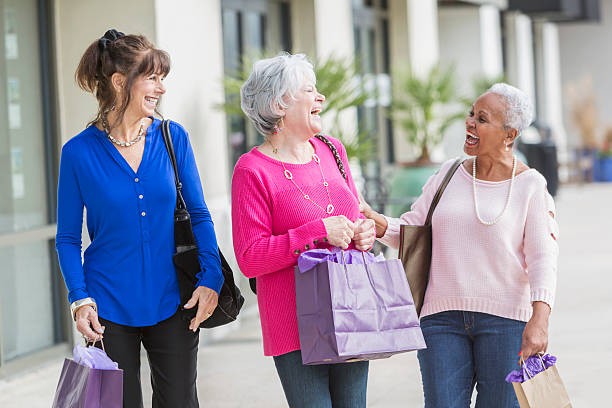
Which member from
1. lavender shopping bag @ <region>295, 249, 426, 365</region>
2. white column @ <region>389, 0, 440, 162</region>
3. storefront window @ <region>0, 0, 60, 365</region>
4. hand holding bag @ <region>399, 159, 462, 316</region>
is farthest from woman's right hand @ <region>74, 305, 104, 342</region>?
white column @ <region>389, 0, 440, 162</region>

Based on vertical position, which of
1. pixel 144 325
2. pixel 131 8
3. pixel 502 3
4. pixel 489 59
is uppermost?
pixel 502 3

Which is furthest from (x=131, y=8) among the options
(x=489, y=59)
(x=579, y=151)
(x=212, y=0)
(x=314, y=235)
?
(x=579, y=151)

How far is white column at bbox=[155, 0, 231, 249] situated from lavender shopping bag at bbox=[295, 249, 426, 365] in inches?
145

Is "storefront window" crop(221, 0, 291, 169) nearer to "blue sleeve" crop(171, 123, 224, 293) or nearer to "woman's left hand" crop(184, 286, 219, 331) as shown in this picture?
"blue sleeve" crop(171, 123, 224, 293)

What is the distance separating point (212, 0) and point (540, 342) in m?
4.72

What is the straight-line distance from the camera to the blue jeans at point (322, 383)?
2.38m

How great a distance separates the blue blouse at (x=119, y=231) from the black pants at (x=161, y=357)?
4 centimetres

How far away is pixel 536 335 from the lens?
8.40 feet

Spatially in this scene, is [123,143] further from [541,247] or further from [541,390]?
[541,390]

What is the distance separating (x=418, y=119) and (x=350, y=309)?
9622mm

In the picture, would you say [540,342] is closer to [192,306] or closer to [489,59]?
[192,306]

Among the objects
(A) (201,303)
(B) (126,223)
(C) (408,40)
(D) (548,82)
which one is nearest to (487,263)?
(A) (201,303)

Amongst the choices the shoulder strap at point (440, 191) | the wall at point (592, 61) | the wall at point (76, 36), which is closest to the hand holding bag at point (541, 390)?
the shoulder strap at point (440, 191)

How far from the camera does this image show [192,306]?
250 cm
